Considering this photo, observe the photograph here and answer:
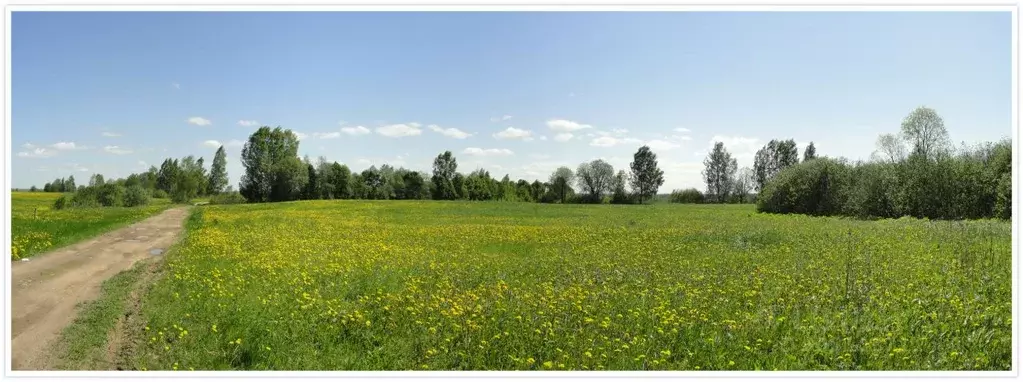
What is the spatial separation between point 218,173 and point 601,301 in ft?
24.3

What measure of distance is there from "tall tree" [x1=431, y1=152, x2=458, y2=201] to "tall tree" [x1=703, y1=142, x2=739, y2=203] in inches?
187

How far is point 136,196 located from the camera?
35.7 feet

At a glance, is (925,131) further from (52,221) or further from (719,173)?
(52,221)

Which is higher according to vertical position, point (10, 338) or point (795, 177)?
point (795, 177)

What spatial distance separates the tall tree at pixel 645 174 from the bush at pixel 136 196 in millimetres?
9514

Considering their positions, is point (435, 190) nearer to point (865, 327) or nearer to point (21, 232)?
point (21, 232)

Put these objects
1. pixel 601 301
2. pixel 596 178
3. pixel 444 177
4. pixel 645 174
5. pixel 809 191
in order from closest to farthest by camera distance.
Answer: pixel 601 301
pixel 645 174
pixel 596 178
pixel 809 191
pixel 444 177

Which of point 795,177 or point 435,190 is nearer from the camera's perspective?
point 795,177

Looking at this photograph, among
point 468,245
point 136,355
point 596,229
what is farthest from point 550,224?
point 136,355

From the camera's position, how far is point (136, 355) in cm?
509

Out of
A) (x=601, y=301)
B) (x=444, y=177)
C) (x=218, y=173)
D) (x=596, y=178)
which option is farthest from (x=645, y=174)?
(x=218, y=173)

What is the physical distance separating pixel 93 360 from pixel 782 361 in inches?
256

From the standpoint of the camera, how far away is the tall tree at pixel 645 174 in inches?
375
